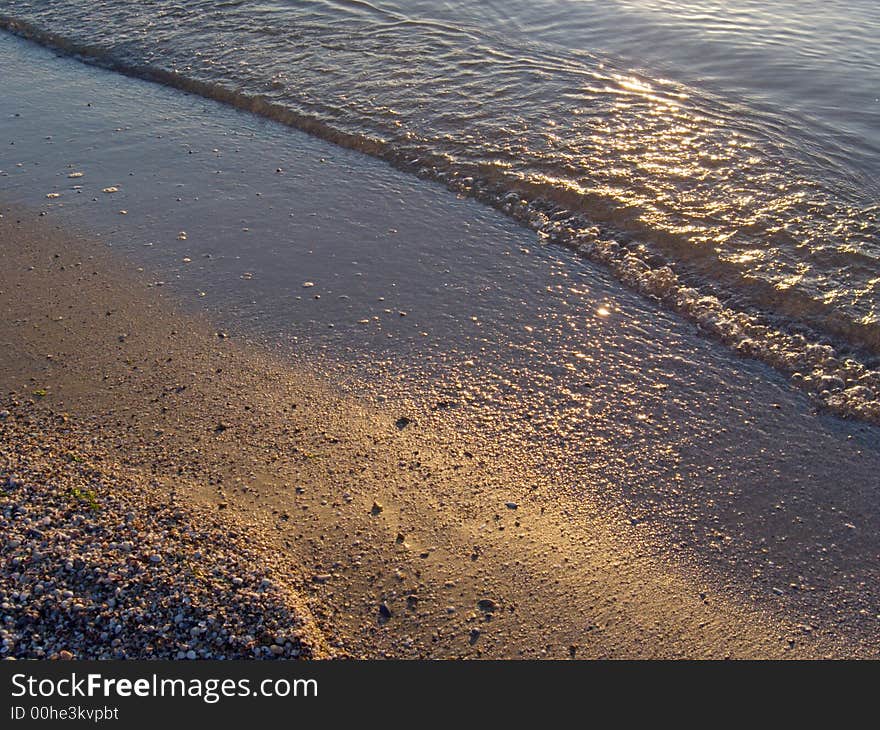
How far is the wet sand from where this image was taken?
13.6 feet

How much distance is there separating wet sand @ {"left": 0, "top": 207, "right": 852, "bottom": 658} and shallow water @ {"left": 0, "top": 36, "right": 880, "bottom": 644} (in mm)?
223

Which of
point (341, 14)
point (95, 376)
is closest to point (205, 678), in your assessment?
point (95, 376)

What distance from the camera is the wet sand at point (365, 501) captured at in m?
4.16

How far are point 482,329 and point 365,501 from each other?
207cm

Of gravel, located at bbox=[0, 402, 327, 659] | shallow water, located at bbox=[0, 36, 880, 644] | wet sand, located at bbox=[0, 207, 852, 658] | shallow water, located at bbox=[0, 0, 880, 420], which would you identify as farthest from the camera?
shallow water, located at bbox=[0, 0, 880, 420]

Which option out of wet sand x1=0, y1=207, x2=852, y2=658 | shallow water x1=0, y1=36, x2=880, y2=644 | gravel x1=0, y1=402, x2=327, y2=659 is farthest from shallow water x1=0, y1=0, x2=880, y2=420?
gravel x1=0, y1=402, x2=327, y2=659

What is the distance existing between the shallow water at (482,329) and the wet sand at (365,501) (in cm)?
22

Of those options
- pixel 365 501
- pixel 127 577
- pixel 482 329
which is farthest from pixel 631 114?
pixel 127 577

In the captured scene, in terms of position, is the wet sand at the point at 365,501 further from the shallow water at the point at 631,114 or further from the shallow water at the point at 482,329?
the shallow water at the point at 631,114

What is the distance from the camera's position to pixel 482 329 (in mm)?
6391

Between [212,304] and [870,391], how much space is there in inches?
201

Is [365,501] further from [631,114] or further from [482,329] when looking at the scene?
[631,114]

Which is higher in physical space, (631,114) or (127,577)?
(631,114)

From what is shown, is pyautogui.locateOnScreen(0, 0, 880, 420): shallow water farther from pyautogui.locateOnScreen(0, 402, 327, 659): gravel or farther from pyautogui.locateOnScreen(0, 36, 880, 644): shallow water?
pyautogui.locateOnScreen(0, 402, 327, 659): gravel
